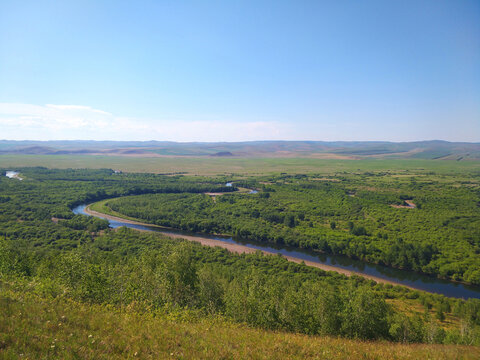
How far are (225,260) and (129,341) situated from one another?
32.3 meters

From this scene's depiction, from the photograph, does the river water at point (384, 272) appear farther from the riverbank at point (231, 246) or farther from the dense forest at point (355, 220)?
the riverbank at point (231, 246)

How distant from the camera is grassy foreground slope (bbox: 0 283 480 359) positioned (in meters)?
7.44

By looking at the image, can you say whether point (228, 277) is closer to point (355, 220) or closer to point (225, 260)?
point (225, 260)

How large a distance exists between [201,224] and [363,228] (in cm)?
3615

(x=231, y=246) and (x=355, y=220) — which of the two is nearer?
(x=231, y=246)

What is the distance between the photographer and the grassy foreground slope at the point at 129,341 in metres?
7.44

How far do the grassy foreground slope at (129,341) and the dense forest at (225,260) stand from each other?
2.67 m

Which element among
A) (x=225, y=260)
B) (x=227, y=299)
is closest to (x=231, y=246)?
(x=225, y=260)

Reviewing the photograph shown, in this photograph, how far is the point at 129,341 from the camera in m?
8.52

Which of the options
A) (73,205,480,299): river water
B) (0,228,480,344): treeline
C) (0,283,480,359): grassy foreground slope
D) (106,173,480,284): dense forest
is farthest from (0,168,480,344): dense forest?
(0,283,480,359): grassy foreground slope

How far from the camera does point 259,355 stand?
28.6 ft

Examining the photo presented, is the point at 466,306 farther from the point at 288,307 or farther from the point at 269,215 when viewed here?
the point at 269,215

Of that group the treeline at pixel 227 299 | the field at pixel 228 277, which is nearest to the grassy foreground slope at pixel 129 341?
the field at pixel 228 277

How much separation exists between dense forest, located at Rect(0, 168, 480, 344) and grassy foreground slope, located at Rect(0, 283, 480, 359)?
8.76ft
